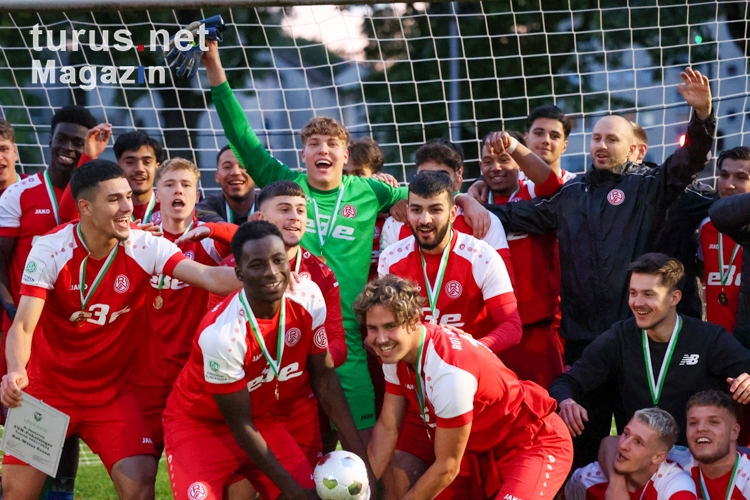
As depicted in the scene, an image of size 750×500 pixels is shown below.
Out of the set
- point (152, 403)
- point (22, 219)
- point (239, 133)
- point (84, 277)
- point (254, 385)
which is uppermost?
Answer: point (239, 133)

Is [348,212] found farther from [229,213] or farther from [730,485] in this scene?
[730,485]

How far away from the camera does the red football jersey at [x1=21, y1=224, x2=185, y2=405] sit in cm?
487

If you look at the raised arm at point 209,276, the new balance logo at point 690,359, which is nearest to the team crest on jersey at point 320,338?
the raised arm at point 209,276

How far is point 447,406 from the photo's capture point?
413cm

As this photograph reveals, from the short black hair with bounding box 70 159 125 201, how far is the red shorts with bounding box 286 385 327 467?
151 cm

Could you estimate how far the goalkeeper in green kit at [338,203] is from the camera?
208 inches

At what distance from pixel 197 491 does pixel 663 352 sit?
2.57 meters

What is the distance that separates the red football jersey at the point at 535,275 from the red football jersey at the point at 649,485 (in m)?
0.99

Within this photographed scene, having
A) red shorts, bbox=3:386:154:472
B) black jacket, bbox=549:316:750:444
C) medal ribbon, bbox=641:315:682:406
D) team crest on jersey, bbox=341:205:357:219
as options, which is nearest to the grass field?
red shorts, bbox=3:386:154:472

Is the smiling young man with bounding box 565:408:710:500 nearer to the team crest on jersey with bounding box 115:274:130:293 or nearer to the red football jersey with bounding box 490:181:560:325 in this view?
the red football jersey with bounding box 490:181:560:325

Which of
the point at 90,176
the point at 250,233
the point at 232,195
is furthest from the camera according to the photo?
the point at 232,195

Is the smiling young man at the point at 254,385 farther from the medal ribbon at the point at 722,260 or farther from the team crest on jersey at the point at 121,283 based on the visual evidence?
the medal ribbon at the point at 722,260

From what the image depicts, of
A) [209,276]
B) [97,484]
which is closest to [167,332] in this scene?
[209,276]

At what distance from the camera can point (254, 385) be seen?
4.53m
